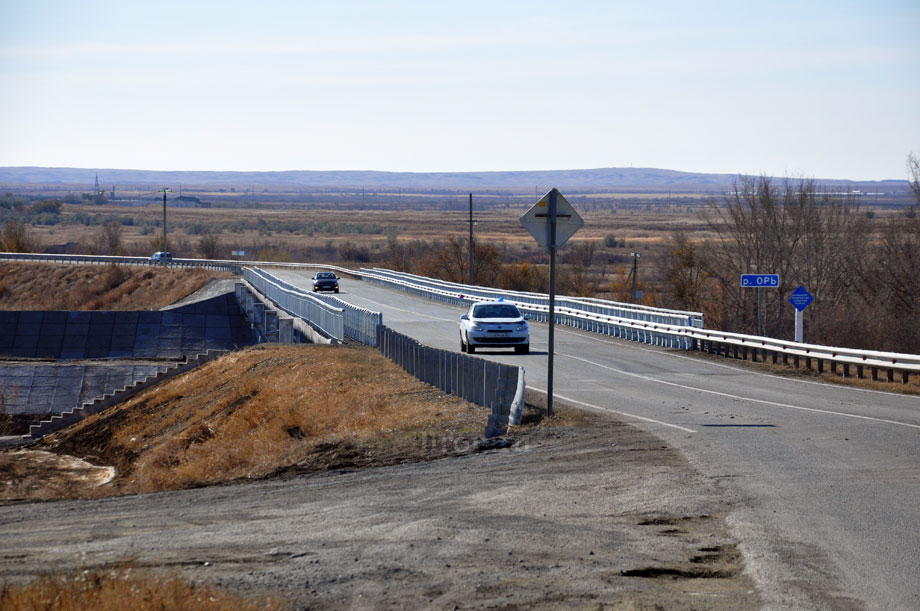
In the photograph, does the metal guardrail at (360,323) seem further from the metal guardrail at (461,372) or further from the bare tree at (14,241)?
the bare tree at (14,241)

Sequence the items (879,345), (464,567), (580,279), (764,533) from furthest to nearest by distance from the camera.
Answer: (580,279) < (879,345) < (764,533) < (464,567)

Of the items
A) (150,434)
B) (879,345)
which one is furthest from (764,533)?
(879,345)

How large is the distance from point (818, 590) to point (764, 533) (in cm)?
171

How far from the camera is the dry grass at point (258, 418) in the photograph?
16594mm

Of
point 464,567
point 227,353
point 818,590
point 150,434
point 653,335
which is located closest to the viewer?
point 818,590

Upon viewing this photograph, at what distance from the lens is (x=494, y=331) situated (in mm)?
29266

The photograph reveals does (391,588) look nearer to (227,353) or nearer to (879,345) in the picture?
(227,353)

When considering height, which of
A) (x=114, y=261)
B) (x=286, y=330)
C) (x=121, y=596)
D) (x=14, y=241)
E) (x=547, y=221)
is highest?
(x=547, y=221)

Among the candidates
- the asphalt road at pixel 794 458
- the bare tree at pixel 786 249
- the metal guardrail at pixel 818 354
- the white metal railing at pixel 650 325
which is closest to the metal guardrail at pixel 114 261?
the white metal railing at pixel 650 325

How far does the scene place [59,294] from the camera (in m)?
90.8

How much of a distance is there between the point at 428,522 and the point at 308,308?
32228 millimetres

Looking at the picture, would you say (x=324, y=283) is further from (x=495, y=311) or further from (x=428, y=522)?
(x=428, y=522)

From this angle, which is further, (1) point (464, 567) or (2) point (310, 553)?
(2) point (310, 553)

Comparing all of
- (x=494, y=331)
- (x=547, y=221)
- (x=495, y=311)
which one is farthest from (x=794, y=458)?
(x=495, y=311)
